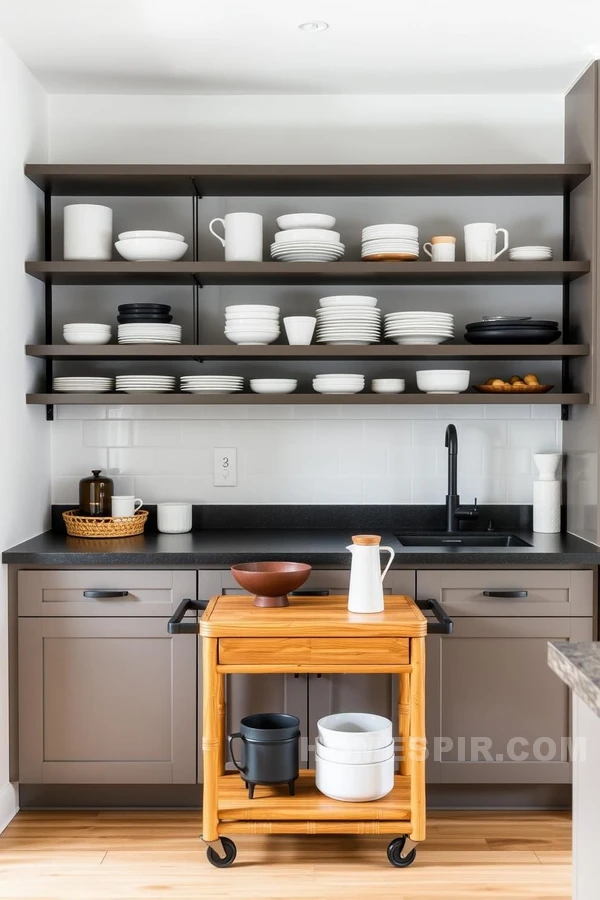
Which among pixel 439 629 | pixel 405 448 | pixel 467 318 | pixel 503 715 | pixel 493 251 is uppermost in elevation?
pixel 493 251

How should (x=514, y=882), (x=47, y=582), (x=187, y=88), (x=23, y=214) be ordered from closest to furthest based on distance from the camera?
(x=514, y=882)
(x=47, y=582)
(x=23, y=214)
(x=187, y=88)

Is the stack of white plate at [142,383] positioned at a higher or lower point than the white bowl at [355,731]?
higher

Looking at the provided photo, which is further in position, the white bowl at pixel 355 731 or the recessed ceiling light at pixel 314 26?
the recessed ceiling light at pixel 314 26

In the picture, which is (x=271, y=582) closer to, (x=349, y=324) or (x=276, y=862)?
(x=276, y=862)

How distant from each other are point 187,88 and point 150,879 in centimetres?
275

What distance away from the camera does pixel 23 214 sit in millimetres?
3041

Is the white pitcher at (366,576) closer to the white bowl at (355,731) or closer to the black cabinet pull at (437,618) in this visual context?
the black cabinet pull at (437,618)

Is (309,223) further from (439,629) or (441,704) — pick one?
(441,704)

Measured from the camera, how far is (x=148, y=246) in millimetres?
3062

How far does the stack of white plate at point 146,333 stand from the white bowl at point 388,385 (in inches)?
30.1

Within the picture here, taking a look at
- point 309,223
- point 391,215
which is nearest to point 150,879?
point 309,223

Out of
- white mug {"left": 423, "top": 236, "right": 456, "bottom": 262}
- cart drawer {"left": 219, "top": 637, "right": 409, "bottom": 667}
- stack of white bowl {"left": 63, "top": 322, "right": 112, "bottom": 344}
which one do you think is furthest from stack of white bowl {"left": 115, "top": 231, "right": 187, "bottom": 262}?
cart drawer {"left": 219, "top": 637, "right": 409, "bottom": 667}

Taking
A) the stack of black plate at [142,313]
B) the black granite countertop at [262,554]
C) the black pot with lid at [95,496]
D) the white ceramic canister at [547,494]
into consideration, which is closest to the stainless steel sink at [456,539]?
the white ceramic canister at [547,494]

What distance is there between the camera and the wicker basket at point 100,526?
3107 mm
